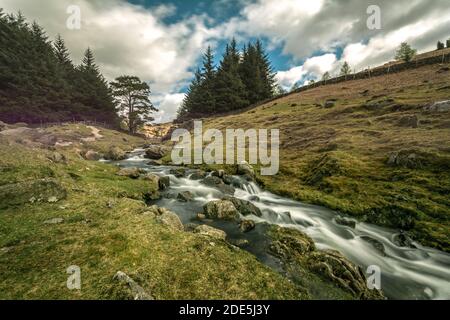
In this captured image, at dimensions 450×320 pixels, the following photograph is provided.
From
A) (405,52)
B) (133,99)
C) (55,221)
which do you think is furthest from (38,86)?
(405,52)

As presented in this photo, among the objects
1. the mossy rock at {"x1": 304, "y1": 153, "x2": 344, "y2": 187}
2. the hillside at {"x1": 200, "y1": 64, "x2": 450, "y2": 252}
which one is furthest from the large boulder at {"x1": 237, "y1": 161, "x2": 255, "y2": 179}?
the mossy rock at {"x1": 304, "y1": 153, "x2": 344, "y2": 187}

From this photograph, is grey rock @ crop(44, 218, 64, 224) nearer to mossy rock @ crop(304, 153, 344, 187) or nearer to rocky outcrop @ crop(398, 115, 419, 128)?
mossy rock @ crop(304, 153, 344, 187)

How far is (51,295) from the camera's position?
231 inches

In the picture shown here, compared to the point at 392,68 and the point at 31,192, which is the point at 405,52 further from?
the point at 31,192

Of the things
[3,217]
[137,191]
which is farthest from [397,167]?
[3,217]

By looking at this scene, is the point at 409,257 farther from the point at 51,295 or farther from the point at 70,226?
the point at 70,226

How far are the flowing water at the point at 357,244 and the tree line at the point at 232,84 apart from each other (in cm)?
6259

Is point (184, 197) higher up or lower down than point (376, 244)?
higher up

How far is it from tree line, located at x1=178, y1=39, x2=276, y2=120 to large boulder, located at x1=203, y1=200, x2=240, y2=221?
214 feet

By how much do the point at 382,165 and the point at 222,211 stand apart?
13660 mm

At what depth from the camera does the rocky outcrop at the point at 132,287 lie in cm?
586

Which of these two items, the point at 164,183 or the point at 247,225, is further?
the point at 164,183

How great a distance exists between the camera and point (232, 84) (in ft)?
250

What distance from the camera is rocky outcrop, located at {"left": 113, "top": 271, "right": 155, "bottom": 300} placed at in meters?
5.86
